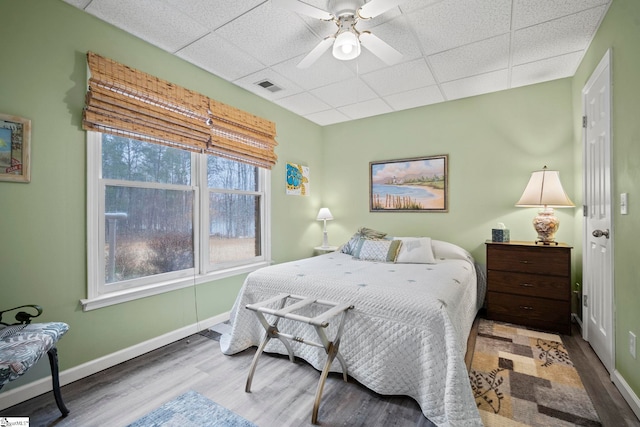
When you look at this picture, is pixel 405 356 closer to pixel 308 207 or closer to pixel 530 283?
pixel 530 283

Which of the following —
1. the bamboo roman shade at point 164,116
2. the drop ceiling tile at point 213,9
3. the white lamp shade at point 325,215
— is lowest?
the white lamp shade at point 325,215

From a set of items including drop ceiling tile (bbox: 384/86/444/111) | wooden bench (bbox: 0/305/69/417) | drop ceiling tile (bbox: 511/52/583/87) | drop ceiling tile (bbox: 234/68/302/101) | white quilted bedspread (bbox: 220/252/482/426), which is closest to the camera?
wooden bench (bbox: 0/305/69/417)

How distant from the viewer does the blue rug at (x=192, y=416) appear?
5.26 feet

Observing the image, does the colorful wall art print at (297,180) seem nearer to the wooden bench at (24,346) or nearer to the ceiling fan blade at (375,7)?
the ceiling fan blade at (375,7)

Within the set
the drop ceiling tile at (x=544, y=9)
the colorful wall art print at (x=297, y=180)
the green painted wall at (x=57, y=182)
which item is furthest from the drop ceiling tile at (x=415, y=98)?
the green painted wall at (x=57, y=182)

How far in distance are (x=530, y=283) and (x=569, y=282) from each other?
29 cm

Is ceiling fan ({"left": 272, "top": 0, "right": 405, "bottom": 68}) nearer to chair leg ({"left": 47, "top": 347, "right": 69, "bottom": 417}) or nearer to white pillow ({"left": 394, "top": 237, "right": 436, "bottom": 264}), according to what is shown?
white pillow ({"left": 394, "top": 237, "right": 436, "bottom": 264})

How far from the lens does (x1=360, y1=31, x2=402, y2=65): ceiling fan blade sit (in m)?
2.01

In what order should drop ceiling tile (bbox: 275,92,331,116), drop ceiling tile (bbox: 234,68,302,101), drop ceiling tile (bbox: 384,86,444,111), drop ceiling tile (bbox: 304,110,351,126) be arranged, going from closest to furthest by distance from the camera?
drop ceiling tile (bbox: 234,68,302,101) → drop ceiling tile (bbox: 384,86,444,111) → drop ceiling tile (bbox: 275,92,331,116) → drop ceiling tile (bbox: 304,110,351,126)

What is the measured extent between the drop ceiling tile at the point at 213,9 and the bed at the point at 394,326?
197 cm

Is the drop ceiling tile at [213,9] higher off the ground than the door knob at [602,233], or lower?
higher

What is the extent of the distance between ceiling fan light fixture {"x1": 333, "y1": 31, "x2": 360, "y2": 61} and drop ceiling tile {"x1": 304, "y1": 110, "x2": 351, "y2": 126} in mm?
2006

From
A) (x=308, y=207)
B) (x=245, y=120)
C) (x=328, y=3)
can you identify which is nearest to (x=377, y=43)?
(x=328, y=3)

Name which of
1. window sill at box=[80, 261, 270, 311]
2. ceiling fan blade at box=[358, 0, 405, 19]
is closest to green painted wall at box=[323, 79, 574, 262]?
window sill at box=[80, 261, 270, 311]
